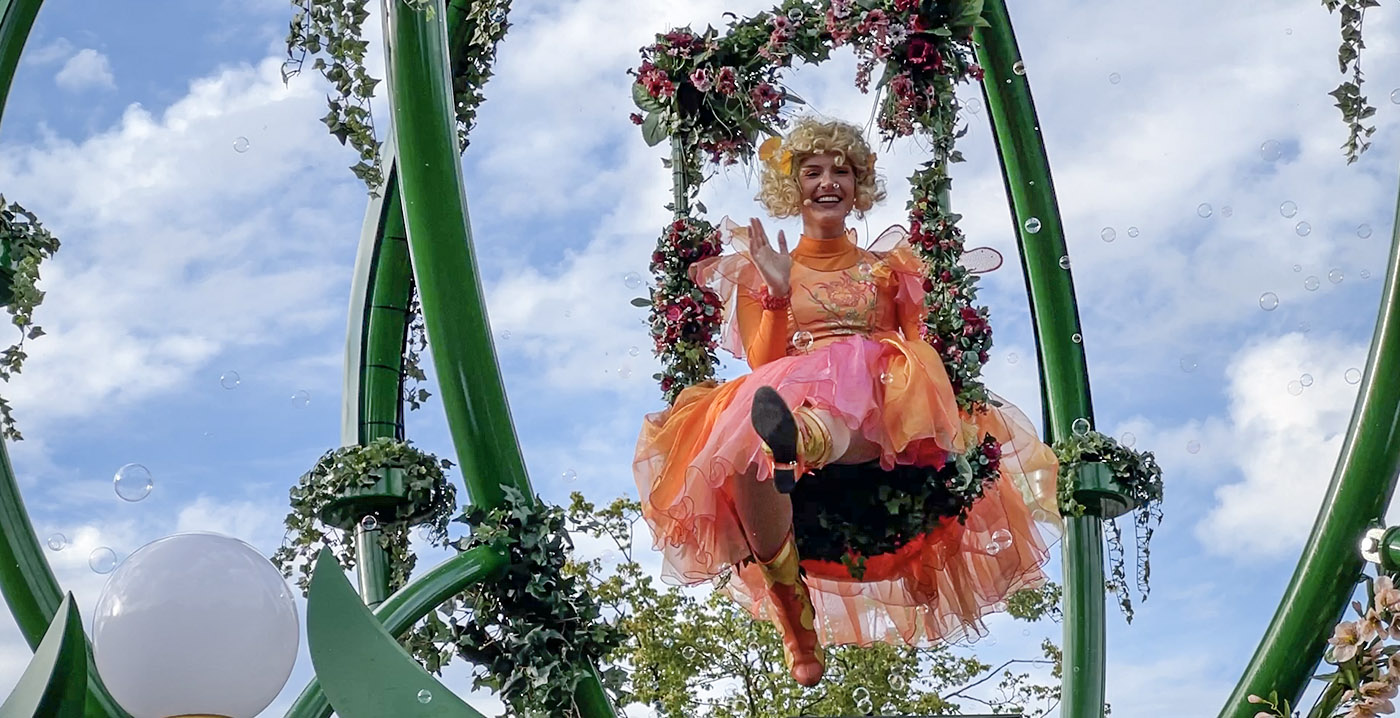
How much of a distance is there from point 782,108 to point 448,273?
1.37 meters

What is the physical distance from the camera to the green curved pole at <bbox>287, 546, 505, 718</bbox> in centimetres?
472

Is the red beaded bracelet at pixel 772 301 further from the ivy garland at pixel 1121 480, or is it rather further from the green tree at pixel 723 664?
the green tree at pixel 723 664

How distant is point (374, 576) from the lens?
609cm

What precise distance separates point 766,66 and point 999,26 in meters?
1.91

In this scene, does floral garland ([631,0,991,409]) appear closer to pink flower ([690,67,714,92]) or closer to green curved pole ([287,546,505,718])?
pink flower ([690,67,714,92])

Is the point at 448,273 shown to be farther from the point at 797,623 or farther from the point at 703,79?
the point at 797,623

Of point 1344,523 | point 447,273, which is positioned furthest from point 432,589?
point 1344,523

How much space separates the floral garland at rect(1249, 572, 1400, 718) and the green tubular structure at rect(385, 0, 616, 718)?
2.02m

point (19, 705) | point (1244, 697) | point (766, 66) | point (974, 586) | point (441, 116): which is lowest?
point (19, 705)

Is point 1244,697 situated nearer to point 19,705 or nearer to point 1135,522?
point 1135,522

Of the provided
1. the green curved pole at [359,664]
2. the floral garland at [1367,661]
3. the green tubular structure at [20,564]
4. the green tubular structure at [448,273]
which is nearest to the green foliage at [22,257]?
the green tubular structure at [20,564]

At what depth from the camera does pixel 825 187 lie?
5.34m

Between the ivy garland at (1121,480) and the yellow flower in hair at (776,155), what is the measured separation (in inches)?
79.1

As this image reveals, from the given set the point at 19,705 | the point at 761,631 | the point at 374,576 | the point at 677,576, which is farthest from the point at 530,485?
the point at 761,631
